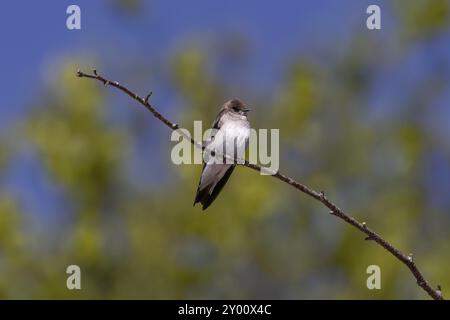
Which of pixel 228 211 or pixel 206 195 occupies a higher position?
pixel 228 211

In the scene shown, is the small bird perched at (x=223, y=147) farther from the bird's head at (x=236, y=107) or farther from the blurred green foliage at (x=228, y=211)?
the blurred green foliage at (x=228, y=211)

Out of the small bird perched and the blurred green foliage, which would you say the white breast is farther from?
the blurred green foliage

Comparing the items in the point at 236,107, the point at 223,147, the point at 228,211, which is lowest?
the point at 223,147

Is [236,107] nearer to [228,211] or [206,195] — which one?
[206,195]

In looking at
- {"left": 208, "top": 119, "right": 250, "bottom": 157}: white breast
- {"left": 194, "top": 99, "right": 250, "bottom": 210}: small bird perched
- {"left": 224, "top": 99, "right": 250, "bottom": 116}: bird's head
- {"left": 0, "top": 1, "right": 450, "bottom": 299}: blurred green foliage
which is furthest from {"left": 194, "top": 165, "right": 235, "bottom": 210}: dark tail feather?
{"left": 0, "top": 1, "right": 450, "bottom": 299}: blurred green foliage

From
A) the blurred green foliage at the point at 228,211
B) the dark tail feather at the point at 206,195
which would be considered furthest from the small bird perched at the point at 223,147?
A: the blurred green foliage at the point at 228,211

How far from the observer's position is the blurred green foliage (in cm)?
1035

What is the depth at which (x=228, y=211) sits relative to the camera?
10.5 m

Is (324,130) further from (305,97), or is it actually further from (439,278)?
(439,278)

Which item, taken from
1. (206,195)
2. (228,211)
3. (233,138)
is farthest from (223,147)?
(228,211)

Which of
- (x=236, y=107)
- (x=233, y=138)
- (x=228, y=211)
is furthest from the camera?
(x=228, y=211)
